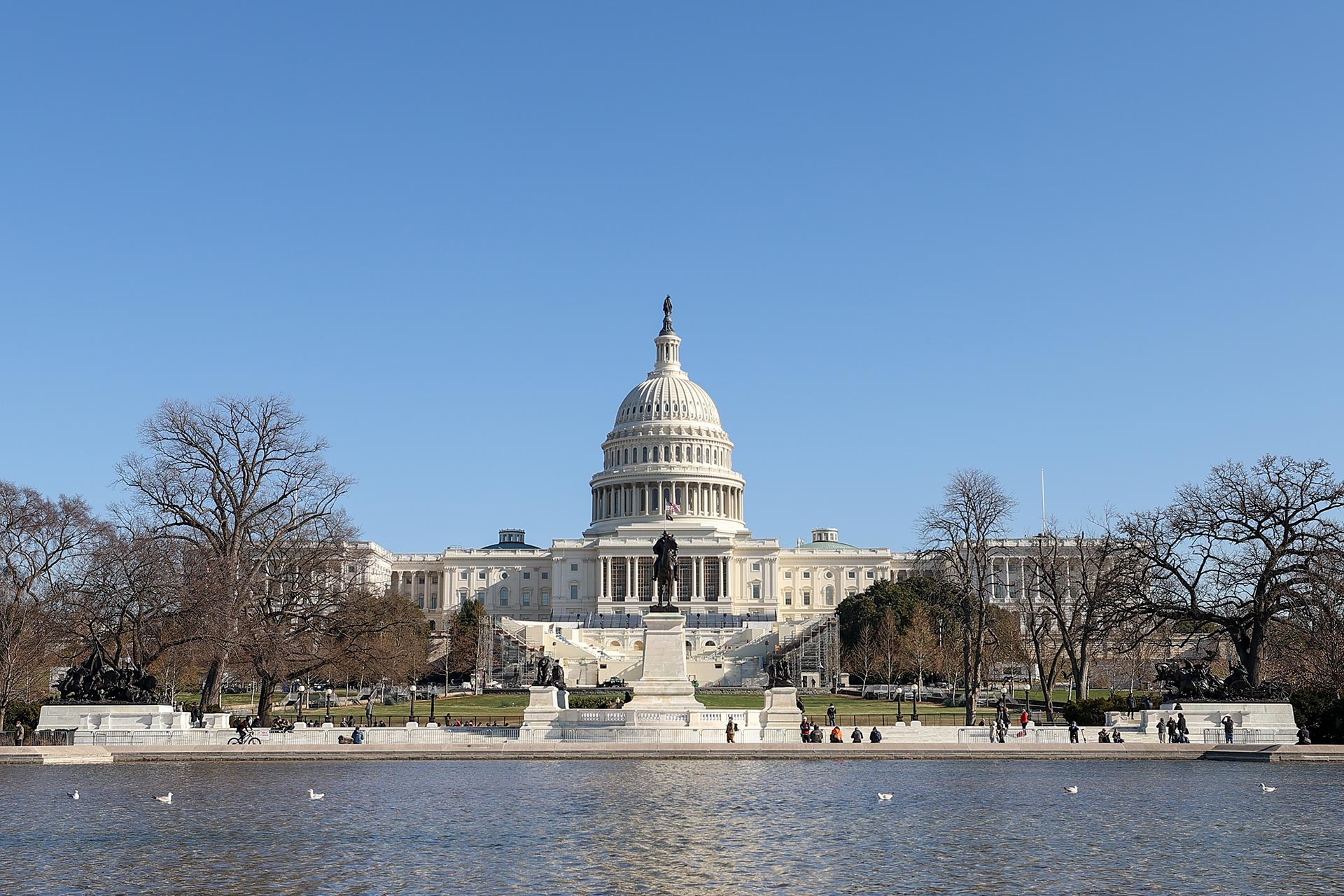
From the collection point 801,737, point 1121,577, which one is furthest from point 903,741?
point 1121,577

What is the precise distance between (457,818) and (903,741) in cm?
2492

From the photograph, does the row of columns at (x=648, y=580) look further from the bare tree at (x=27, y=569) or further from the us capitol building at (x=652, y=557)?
the bare tree at (x=27, y=569)

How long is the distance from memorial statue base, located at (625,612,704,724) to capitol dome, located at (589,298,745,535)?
374 ft

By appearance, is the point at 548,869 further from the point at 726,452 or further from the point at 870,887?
the point at 726,452

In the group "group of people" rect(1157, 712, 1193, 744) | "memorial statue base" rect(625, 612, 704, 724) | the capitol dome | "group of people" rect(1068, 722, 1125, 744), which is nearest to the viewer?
"group of people" rect(1157, 712, 1193, 744)

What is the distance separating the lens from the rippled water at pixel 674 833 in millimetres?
18672

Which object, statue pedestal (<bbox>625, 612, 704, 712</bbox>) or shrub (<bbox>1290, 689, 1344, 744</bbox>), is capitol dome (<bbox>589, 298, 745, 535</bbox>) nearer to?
statue pedestal (<bbox>625, 612, 704, 712</bbox>)

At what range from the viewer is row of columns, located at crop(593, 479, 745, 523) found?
563 feet

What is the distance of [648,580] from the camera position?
536 ft

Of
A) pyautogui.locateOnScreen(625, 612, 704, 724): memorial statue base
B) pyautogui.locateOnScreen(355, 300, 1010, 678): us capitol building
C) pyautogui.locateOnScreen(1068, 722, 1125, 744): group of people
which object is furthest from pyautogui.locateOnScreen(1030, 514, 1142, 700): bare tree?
pyautogui.locateOnScreen(355, 300, 1010, 678): us capitol building

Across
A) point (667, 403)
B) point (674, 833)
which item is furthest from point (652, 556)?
point (674, 833)

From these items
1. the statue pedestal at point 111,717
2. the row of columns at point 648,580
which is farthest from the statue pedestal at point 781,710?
the row of columns at point 648,580

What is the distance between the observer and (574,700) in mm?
72500

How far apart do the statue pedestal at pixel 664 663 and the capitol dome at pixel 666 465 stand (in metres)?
114
